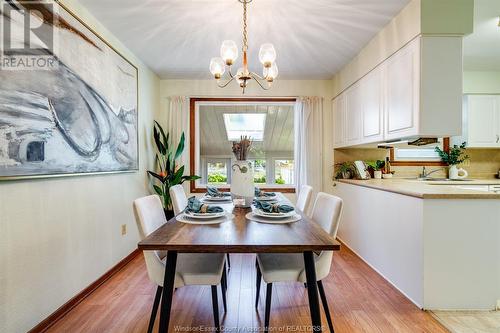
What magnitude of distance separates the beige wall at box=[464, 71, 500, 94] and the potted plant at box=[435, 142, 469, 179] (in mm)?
793

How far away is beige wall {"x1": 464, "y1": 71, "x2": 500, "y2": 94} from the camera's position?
12.2 feet

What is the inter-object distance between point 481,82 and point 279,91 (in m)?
2.87

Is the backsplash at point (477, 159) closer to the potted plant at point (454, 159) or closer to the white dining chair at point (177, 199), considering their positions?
the potted plant at point (454, 159)

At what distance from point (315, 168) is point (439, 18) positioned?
7.77 feet

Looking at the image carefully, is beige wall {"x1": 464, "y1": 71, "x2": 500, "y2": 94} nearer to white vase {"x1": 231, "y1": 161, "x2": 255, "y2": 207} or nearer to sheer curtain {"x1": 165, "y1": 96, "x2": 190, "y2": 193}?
white vase {"x1": 231, "y1": 161, "x2": 255, "y2": 207}

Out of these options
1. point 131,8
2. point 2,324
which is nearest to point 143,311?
point 2,324

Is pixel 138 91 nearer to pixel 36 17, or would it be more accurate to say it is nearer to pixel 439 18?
pixel 36 17

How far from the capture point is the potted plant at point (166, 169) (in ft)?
11.8

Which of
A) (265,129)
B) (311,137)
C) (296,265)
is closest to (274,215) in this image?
(296,265)

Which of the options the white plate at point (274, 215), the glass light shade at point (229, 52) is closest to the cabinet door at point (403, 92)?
the white plate at point (274, 215)

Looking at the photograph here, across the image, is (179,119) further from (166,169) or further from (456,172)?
(456,172)

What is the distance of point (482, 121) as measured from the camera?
369 centimetres

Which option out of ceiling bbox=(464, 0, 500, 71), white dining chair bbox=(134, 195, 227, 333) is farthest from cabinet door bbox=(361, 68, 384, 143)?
white dining chair bbox=(134, 195, 227, 333)

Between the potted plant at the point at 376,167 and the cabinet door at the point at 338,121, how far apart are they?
1.66 ft
